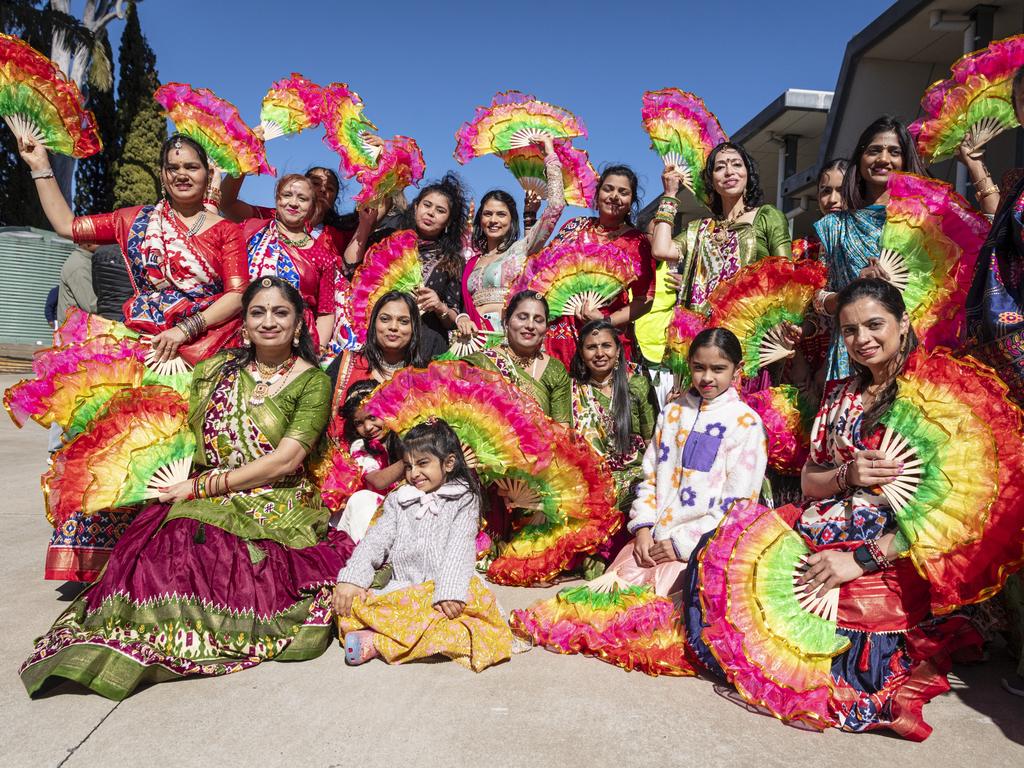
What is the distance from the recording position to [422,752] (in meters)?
2.11

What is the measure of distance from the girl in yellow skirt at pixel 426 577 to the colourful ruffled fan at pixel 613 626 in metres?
0.21

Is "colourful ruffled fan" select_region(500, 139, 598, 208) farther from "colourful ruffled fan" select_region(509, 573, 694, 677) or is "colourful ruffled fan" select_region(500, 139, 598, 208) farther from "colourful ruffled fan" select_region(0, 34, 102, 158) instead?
"colourful ruffled fan" select_region(509, 573, 694, 677)

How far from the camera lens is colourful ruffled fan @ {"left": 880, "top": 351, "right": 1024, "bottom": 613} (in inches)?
89.4

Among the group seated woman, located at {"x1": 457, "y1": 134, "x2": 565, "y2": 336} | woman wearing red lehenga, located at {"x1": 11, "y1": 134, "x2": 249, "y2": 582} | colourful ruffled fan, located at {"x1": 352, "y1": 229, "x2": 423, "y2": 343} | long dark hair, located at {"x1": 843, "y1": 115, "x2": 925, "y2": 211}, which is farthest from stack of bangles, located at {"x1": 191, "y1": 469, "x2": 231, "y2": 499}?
long dark hair, located at {"x1": 843, "y1": 115, "x2": 925, "y2": 211}

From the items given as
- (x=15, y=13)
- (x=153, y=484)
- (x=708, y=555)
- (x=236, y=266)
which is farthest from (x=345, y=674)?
(x=15, y=13)

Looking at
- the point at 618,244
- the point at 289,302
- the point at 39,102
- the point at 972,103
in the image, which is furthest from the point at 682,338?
the point at 39,102

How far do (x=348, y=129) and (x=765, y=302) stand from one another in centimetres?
291

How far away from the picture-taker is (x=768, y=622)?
2432 mm

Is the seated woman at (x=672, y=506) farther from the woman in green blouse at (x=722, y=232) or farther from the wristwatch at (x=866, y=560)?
the woman in green blouse at (x=722, y=232)

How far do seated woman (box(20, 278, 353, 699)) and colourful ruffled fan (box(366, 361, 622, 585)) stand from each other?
0.45 m

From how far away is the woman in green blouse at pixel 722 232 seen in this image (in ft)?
13.0

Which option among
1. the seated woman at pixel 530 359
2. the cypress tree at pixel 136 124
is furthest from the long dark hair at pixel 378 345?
the cypress tree at pixel 136 124

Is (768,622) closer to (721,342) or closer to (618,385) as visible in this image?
(721,342)

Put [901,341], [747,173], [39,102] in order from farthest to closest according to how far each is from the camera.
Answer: [747,173], [39,102], [901,341]
